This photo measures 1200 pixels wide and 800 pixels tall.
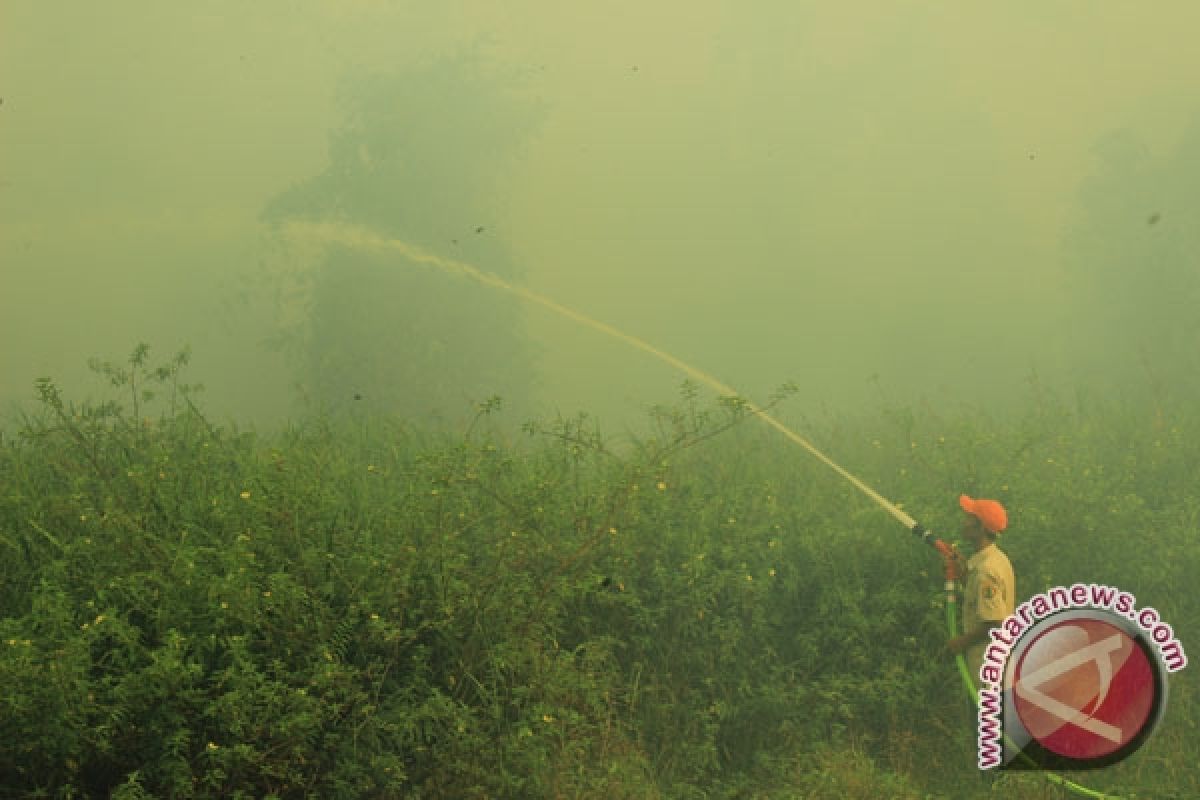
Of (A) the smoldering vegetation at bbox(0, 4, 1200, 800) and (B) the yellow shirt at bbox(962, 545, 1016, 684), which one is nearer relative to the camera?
(A) the smoldering vegetation at bbox(0, 4, 1200, 800)

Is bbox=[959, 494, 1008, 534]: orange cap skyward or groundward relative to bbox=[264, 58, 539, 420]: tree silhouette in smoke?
groundward

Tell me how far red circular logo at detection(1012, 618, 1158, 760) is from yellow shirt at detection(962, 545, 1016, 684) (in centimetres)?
21

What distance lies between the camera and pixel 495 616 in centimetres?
443

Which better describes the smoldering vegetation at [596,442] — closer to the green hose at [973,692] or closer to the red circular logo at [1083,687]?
the green hose at [973,692]

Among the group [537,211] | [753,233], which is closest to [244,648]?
[537,211]

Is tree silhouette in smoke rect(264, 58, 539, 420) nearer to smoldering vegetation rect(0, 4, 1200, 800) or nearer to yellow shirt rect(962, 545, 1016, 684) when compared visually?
smoldering vegetation rect(0, 4, 1200, 800)

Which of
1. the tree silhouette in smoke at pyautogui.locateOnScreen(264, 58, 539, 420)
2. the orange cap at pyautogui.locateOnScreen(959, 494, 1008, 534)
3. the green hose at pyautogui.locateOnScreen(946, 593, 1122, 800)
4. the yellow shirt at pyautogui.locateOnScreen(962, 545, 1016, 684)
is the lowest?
the green hose at pyautogui.locateOnScreen(946, 593, 1122, 800)

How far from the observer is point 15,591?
4324mm

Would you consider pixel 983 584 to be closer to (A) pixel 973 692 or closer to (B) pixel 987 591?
(B) pixel 987 591

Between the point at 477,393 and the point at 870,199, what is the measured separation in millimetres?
7151

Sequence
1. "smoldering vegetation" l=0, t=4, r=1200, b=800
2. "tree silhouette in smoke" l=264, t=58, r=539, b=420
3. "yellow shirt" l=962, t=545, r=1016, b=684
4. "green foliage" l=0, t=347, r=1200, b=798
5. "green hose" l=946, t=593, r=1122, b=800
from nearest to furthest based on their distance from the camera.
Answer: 1. "green foliage" l=0, t=347, r=1200, b=798
2. "smoldering vegetation" l=0, t=4, r=1200, b=800
3. "green hose" l=946, t=593, r=1122, b=800
4. "yellow shirt" l=962, t=545, r=1016, b=684
5. "tree silhouette in smoke" l=264, t=58, r=539, b=420

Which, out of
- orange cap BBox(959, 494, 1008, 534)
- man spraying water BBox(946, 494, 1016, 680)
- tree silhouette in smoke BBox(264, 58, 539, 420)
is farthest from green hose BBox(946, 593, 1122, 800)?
tree silhouette in smoke BBox(264, 58, 539, 420)

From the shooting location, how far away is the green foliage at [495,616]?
365cm

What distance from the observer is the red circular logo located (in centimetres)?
468
